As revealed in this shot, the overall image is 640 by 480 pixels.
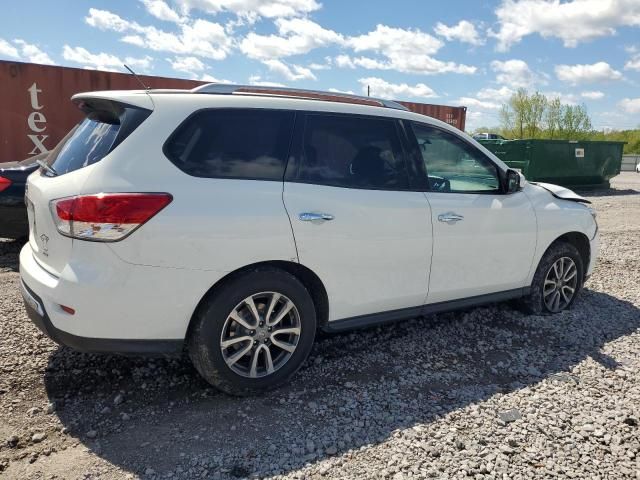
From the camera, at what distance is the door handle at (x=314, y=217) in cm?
299

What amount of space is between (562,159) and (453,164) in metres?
14.1

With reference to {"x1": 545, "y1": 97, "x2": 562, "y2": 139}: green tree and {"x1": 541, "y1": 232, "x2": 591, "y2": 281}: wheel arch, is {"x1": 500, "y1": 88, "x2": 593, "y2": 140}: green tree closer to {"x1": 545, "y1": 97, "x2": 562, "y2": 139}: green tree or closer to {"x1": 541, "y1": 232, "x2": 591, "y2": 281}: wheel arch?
{"x1": 545, "y1": 97, "x2": 562, "y2": 139}: green tree

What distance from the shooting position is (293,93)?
11.6 feet

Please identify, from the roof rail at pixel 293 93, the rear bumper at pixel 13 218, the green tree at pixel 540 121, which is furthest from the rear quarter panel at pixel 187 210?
the green tree at pixel 540 121

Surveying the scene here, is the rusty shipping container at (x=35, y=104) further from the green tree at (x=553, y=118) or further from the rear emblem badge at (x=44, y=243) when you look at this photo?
the green tree at (x=553, y=118)

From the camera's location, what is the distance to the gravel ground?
248 centimetres

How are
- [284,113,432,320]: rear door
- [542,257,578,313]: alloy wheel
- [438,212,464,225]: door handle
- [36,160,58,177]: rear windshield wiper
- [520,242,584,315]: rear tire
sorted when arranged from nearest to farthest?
1. [36,160,58,177]: rear windshield wiper
2. [284,113,432,320]: rear door
3. [438,212,464,225]: door handle
4. [520,242,584,315]: rear tire
5. [542,257,578,313]: alloy wheel

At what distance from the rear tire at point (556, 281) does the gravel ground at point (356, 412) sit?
39 centimetres

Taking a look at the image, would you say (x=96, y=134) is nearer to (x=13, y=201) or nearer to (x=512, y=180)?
(x=512, y=180)

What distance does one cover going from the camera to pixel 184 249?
2.65m

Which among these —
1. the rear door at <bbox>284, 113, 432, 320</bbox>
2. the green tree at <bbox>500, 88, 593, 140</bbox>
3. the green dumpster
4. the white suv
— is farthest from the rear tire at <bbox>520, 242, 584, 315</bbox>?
the green tree at <bbox>500, 88, 593, 140</bbox>

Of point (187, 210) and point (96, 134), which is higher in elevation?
point (96, 134)

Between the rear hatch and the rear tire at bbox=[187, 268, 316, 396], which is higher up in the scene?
the rear hatch

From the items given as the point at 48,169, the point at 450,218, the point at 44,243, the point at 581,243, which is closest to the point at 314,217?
the point at 450,218
